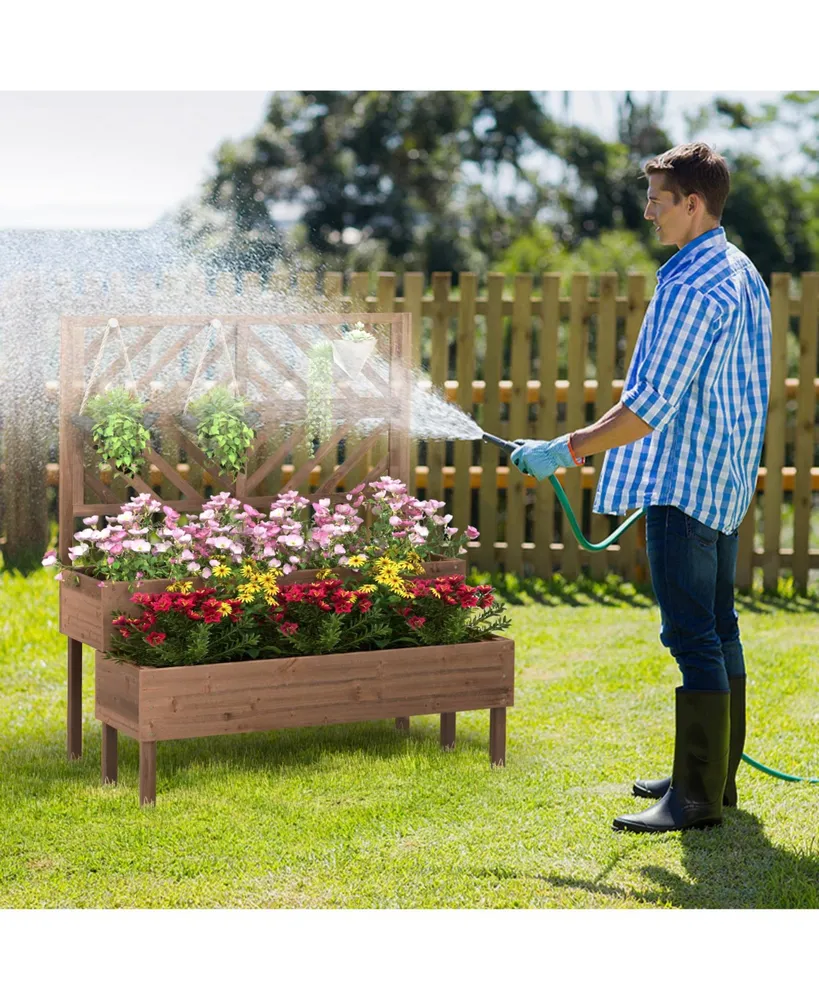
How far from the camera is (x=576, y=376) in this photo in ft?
25.2

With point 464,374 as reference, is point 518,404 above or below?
below

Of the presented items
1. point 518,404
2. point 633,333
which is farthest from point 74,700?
point 633,333

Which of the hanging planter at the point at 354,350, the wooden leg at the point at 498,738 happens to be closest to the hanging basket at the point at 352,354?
the hanging planter at the point at 354,350

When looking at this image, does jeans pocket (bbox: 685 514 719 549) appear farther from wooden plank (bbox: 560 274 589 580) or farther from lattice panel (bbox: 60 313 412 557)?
wooden plank (bbox: 560 274 589 580)

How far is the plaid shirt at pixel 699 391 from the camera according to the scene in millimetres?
3631

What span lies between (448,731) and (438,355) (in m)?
3.32

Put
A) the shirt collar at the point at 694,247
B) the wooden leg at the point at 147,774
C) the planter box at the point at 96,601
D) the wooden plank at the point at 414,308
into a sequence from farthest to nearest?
the wooden plank at the point at 414,308 < the planter box at the point at 96,601 < the wooden leg at the point at 147,774 < the shirt collar at the point at 694,247

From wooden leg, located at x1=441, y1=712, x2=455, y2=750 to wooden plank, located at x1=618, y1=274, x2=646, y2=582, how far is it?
325 cm

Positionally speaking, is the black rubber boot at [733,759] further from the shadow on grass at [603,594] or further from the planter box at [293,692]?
the shadow on grass at [603,594]

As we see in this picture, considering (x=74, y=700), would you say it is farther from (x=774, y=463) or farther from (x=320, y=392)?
(x=774, y=463)

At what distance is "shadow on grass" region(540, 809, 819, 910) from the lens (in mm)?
3434

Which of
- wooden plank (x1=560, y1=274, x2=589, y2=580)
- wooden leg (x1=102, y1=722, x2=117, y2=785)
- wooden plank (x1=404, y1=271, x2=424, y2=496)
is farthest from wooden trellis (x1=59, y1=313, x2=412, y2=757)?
wooden plank (x1=560, y1=274, x2=589, y2=580)

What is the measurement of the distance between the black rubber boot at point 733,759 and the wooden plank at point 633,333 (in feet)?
11.4

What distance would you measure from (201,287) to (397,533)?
4.31 meters
